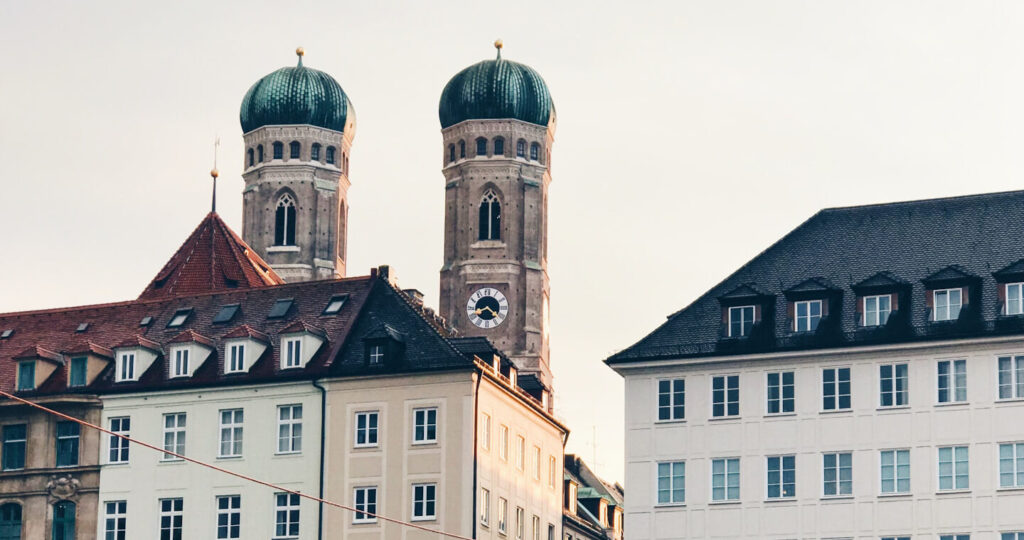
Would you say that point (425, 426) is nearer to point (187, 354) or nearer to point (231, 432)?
point (231, 432)

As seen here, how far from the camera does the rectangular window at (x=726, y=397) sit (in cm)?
8494

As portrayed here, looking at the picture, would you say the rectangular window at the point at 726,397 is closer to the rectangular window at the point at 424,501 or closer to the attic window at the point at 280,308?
the rectangular window at the point at 424,501

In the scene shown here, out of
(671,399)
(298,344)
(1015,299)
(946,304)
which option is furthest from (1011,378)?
(298,344)

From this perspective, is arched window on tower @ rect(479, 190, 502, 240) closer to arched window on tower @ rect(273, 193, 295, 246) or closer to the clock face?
the clock face

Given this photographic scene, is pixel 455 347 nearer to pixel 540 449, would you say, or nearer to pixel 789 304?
pixel 540 449

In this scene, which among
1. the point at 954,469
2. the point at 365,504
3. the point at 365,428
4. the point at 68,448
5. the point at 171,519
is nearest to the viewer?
the point at 954,469

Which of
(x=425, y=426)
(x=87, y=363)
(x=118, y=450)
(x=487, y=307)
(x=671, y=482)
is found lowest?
(x=671, y=482)

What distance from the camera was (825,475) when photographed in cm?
8312

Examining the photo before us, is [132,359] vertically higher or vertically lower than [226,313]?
lower

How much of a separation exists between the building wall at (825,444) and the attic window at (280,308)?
15706mm

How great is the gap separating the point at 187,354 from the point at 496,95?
88.2 metres

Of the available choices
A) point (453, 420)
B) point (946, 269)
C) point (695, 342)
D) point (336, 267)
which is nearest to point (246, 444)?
point (453, 420)

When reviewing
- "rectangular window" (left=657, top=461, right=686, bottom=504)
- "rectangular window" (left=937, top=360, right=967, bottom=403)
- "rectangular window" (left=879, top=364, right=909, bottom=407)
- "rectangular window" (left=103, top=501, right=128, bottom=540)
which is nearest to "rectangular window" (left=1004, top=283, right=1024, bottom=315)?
"rectangular window" (left=937, top=360, right=967, bottom=403)

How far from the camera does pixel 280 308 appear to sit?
96.2 metres
